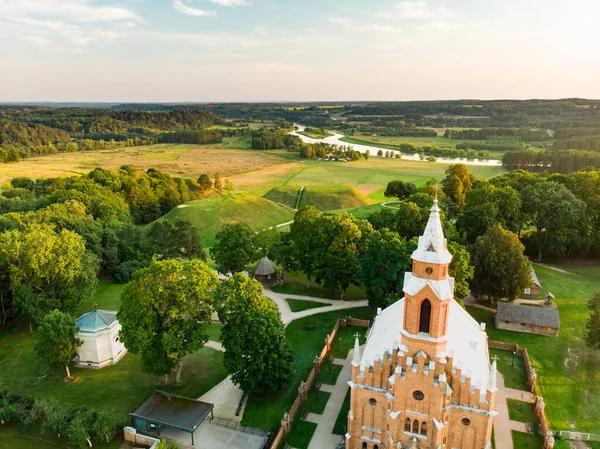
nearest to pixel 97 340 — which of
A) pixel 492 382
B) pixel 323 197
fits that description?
pixel 492 382

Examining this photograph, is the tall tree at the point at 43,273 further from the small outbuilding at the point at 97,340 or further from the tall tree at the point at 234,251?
the tall tree at the point at 234,251

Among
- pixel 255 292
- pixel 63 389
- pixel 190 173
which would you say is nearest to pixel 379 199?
pixel 190 173

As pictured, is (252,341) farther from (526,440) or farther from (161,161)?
(161,161)

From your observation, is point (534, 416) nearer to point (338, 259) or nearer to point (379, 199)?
point (338, 259)

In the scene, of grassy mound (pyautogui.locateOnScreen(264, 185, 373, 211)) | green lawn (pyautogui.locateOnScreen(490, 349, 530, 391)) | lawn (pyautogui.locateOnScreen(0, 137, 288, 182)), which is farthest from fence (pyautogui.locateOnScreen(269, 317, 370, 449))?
lawn (pyautogui.locateOnScreen(0, 137, 288, 182))

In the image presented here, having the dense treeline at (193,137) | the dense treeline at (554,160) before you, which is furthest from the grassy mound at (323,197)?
the dense treeline at (193,137)

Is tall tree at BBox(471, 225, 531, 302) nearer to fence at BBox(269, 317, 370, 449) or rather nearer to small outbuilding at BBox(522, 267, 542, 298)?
small outbuilding at BBox(522, 267, 542, 298)
